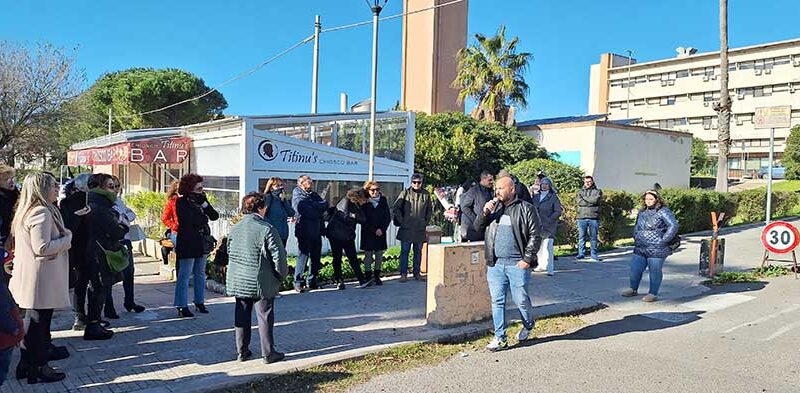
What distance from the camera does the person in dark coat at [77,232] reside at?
5637mm

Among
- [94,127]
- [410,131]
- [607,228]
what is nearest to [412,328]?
[607,228]

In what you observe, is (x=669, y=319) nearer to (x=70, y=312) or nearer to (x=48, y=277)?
(x=48, y=277)

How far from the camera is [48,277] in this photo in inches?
183

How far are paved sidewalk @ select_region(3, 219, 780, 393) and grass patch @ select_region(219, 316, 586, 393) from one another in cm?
11

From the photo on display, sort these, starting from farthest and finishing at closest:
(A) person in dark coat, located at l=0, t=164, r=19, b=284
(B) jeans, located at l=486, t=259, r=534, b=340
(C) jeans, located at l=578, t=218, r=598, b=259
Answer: (C) jeans, located at l=578, t=218, r=598, b=259
(B) jeans, located at l=486, t=259, r=534, b=340
(A) person in dark coat, located at l=0, t=164, r=19, b=284

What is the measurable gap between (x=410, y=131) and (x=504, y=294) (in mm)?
10416

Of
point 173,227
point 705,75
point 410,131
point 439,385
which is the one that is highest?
point 705,75

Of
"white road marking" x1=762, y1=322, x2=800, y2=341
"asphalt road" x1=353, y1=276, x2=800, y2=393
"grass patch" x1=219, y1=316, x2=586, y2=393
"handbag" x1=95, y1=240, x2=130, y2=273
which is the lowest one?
"grass patch" x1=219, y1=316, x2=586, y2=393

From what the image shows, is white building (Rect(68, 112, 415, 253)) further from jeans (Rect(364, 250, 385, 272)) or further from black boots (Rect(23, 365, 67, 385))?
black boots (Rect(23, 365, 67, 385))

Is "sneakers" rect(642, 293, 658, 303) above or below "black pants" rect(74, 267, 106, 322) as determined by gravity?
below

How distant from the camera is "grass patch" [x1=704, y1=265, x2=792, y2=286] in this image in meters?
9.73

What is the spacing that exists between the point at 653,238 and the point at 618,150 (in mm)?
19863

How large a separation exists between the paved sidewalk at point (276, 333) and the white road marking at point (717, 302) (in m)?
0.28

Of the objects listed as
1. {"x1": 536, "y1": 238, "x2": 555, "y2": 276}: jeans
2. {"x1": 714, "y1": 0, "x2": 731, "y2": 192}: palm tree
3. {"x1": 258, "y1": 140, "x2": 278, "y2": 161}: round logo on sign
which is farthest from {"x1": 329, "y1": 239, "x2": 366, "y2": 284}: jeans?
{"x1": 714, "y1": 0, "x2": 731, "y2": 192}: palm tree
